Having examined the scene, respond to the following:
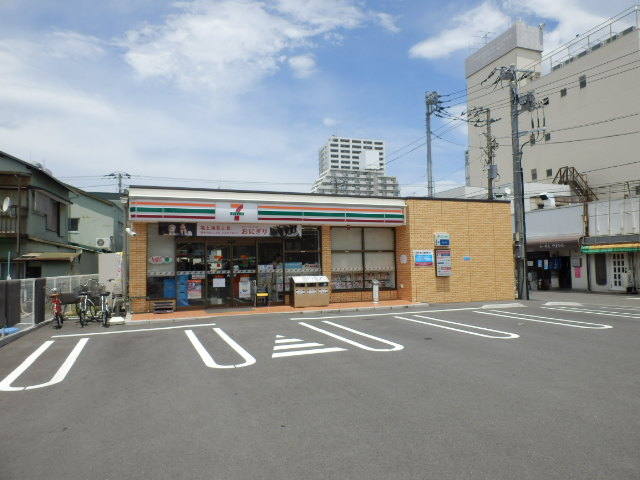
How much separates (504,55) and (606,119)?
20650mm

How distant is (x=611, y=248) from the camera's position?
82.4 feet

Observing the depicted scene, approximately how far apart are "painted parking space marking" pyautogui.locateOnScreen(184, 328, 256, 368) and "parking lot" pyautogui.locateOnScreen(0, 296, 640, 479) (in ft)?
0.15

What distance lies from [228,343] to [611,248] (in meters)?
25.0

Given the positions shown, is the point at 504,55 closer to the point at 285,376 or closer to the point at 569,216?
the point at 569,216

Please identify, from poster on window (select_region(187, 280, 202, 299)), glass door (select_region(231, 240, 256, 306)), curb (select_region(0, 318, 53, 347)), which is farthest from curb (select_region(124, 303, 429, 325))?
curb (select_region(0, 318, 53, 347))

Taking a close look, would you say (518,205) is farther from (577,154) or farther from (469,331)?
(577,154)

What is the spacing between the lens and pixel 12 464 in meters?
4.04

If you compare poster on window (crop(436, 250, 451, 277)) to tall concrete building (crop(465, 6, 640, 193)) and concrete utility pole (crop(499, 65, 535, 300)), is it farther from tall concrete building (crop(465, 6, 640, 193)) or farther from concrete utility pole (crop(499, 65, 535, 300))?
tall concrete building (crop(465, 6, 640, 193))

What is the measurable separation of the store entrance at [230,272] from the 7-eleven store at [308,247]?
41 mm

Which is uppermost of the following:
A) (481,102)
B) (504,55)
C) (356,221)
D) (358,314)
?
(504,55)

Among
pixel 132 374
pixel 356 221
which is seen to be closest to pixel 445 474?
pixel 132 374

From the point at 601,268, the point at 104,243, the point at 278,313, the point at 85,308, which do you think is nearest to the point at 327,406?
the point at 278,313

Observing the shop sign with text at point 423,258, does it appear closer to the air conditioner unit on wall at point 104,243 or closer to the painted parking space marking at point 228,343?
the painted parking space marking at point 228,343

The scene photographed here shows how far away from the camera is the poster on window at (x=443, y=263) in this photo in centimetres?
1878
